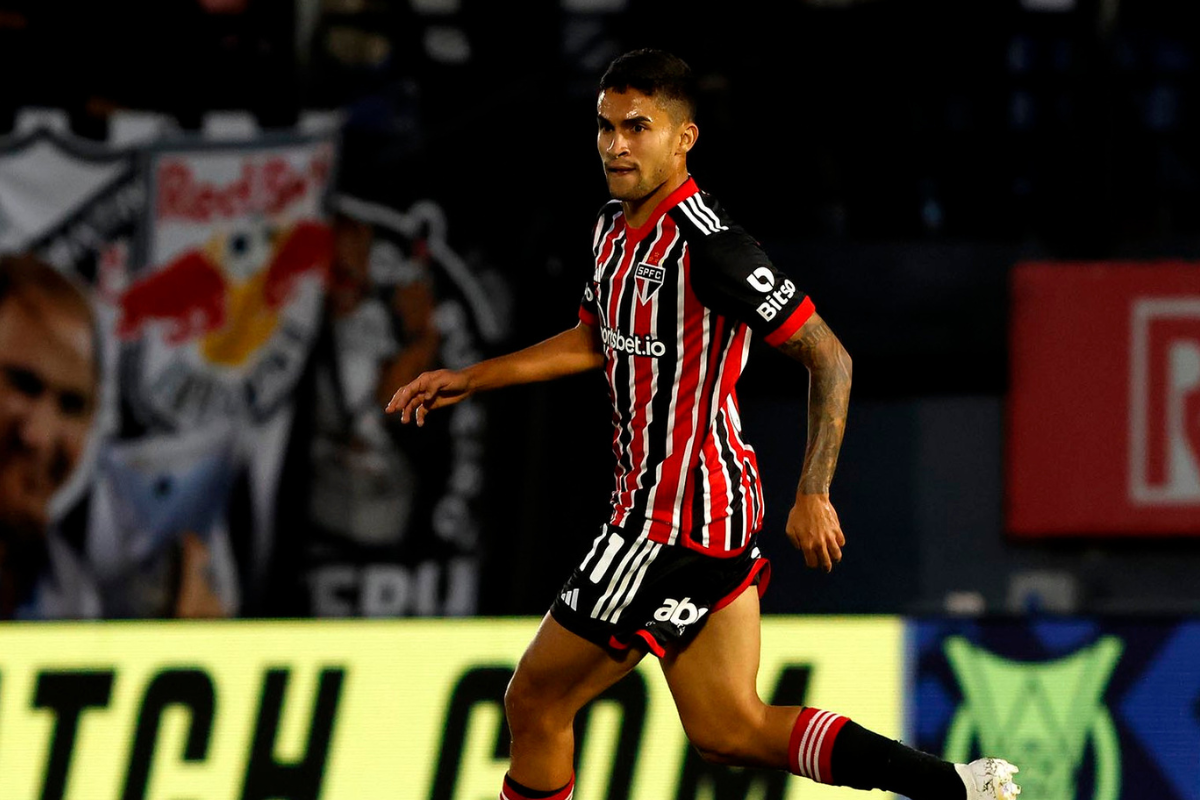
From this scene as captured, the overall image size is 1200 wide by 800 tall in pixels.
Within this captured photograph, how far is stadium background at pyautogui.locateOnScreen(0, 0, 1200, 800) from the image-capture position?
7656mm

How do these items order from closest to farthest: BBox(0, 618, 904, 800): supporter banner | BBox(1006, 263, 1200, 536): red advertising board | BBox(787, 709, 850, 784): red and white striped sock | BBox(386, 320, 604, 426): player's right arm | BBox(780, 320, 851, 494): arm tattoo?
BBox(780, 320, 851, 494): arm tattoo
BBox(787, 709, 850, 784): red and white striped sock
BBox(386, 320, 604, 426): player's right arm
BBox(0, 618, 904, 800): supporter banner
BBox(1006, 263, 1200, 536): red advertising board

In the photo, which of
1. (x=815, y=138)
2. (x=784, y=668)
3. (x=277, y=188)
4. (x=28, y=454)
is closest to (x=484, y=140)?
(x=277, y=188)

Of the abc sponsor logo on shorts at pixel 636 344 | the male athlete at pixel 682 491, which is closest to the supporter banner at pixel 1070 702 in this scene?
the male athlete at pixel 682 491

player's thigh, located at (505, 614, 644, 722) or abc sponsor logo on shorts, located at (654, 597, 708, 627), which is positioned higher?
abc sponsor logo on shorts, located at (654, 597, 708, 627)

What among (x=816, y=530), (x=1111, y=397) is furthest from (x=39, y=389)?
(x=816, y=530)

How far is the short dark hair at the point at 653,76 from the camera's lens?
11.5 feet

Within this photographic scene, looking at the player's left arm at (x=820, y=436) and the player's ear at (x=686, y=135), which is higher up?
the player's ear at (x=686, y=135)

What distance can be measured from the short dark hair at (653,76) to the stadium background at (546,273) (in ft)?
13.4

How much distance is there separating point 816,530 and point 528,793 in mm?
804

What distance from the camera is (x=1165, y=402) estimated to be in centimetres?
765

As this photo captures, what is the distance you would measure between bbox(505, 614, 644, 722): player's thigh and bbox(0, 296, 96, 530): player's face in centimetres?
451

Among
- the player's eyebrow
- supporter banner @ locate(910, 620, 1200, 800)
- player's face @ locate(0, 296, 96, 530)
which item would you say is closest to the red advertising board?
supporter banner @ locate(910, 620, 1200, 800)

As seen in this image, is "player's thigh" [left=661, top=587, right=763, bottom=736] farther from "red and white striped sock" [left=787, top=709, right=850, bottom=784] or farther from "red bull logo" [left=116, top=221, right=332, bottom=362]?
"red bull logo" [left=116, top=221, right=332, bottom=362]

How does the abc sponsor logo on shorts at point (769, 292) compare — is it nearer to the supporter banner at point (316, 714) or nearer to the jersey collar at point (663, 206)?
the jersey collar at point (663, 206)
